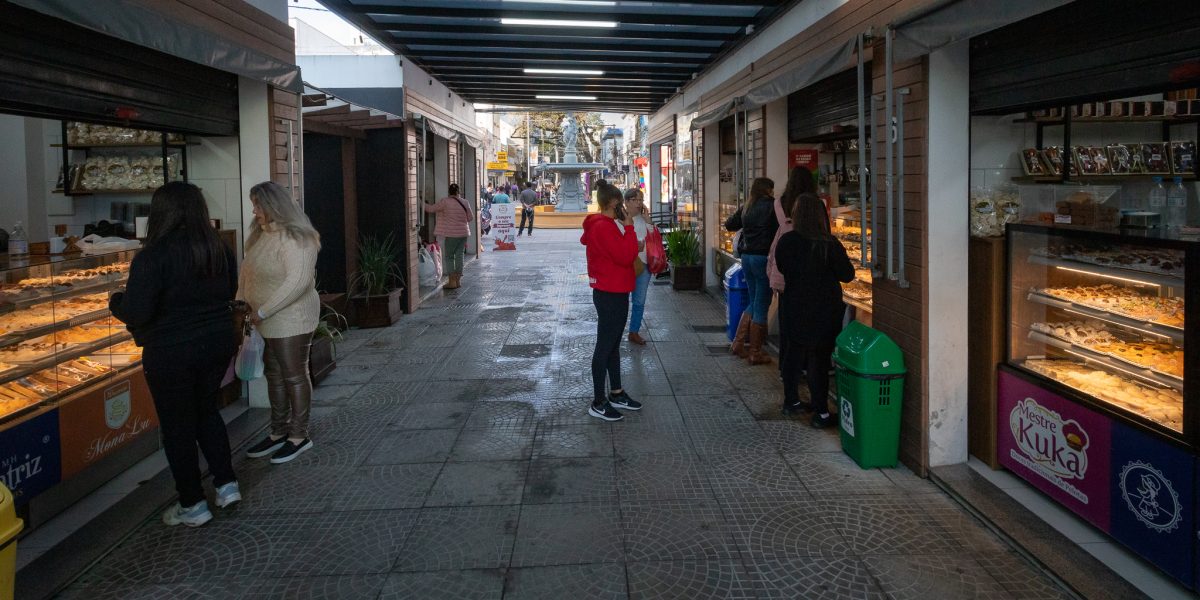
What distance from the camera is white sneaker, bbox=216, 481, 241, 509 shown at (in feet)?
14.3

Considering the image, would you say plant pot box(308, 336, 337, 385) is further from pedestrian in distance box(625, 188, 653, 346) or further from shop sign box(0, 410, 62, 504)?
pedestrian in distance box(625, 188, 653, 346)

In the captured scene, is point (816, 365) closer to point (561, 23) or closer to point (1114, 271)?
point (1114, 271)

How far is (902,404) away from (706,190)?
A: 789 cm

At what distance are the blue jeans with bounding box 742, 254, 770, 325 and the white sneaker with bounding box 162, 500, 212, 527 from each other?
4681 millimetres

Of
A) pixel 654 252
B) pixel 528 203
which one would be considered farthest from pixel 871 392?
pixel 528 203

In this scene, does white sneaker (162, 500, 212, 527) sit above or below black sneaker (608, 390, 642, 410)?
below

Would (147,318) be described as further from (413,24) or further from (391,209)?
(391,209)

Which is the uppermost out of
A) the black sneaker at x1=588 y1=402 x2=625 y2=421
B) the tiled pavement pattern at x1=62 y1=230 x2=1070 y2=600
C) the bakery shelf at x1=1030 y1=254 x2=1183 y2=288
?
the bakery shelf at x1=1030 y1=254 x2=1183 y2=288

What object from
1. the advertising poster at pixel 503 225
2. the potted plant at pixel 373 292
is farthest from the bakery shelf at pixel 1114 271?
the advertising poster at pixel 503 225

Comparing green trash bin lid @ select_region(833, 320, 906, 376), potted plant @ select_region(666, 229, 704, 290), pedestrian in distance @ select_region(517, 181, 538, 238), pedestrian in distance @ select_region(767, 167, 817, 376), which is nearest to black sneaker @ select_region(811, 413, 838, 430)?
pedestrian in distance @ select_region(767, 167, 817, 376)

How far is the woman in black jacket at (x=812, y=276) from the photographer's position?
5.39 m

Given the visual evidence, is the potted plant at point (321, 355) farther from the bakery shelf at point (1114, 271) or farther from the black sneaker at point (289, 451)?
the bakery shelf at point (1114, 271)

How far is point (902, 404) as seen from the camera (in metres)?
4.97

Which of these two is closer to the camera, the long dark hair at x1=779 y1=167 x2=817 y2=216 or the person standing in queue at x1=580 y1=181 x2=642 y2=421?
the person standing in queue at x1=580 y1=181 x2=642 y2=421
